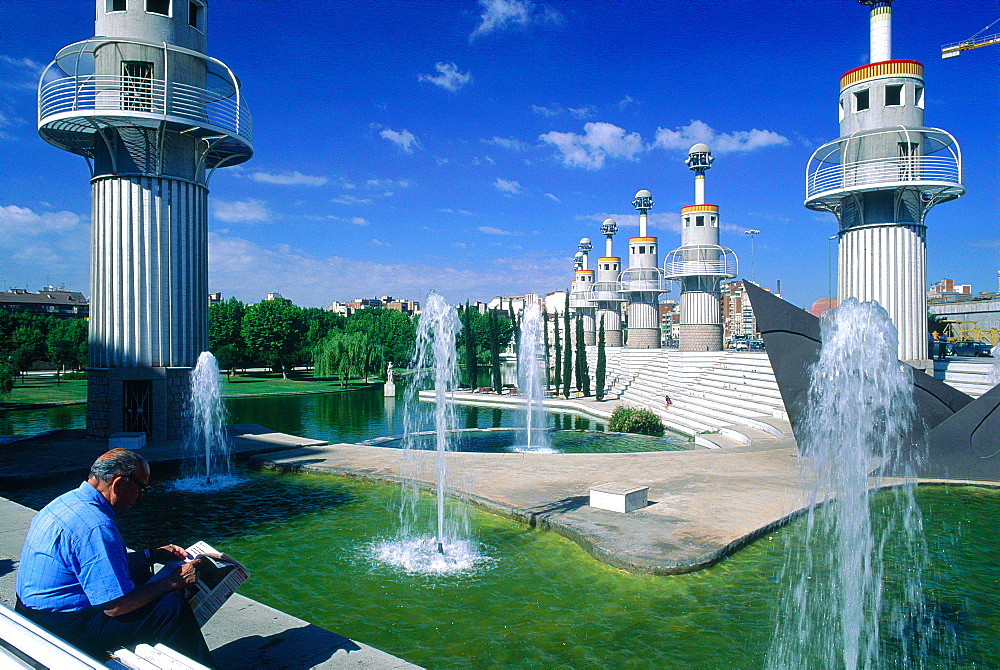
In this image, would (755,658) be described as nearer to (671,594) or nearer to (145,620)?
(671,594)

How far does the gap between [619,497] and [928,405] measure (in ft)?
21.7

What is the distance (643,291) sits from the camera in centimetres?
4925

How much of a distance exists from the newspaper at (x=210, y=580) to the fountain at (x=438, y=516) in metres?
3.95

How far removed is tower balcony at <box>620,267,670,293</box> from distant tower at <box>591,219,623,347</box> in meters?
6.03

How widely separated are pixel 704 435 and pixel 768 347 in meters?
8.58

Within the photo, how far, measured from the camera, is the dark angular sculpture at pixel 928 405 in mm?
11039

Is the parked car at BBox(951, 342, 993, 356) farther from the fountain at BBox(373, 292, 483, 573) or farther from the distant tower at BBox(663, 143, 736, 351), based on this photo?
the fountain at BBox(373, 292, 483, 573)

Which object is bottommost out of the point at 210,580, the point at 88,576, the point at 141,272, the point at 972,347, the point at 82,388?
the point at 82,388

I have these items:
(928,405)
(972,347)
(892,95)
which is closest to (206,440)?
(928,405)

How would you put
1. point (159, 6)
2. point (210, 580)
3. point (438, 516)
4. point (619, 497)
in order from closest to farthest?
point (210, 580), point (438, 516), point (619, 497), point (159, 6)

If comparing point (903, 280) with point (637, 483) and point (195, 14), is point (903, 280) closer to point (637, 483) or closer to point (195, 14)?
point (637, 483)

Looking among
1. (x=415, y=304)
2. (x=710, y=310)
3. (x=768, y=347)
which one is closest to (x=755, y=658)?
(x=768, y=347)

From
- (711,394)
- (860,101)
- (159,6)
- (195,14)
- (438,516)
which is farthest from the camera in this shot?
(711,394)

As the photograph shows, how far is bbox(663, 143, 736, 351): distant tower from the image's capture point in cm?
3994
